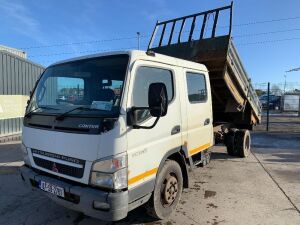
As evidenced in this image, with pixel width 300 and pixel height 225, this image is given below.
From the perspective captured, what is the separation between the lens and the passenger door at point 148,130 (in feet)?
11.7

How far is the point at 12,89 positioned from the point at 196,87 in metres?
9.00

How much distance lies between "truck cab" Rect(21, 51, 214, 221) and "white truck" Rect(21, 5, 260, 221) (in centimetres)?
1

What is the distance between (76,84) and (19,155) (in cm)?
569

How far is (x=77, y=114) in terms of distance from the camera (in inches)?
143

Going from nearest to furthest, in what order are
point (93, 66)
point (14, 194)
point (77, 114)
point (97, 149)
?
1. point (97, 149)
2. point (77, 114)
3. point (93, 66)
4. point (14, 194)

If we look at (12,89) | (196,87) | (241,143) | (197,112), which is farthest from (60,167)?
(12,89)

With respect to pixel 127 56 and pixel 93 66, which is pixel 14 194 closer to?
pixel 93 66

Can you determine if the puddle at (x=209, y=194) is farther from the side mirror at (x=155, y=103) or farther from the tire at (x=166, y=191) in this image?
the side mirror at (x=155, y=103)

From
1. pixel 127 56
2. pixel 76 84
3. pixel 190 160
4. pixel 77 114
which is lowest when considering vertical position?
pixel 190 160

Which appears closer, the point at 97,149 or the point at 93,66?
the point at 97,149

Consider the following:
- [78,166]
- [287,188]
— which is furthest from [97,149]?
[287,188]

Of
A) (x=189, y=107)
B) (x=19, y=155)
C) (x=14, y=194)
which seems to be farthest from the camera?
(x=19, y=155)

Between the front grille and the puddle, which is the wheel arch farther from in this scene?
the front grille

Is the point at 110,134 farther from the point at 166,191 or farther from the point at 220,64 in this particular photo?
the point at 220,64
